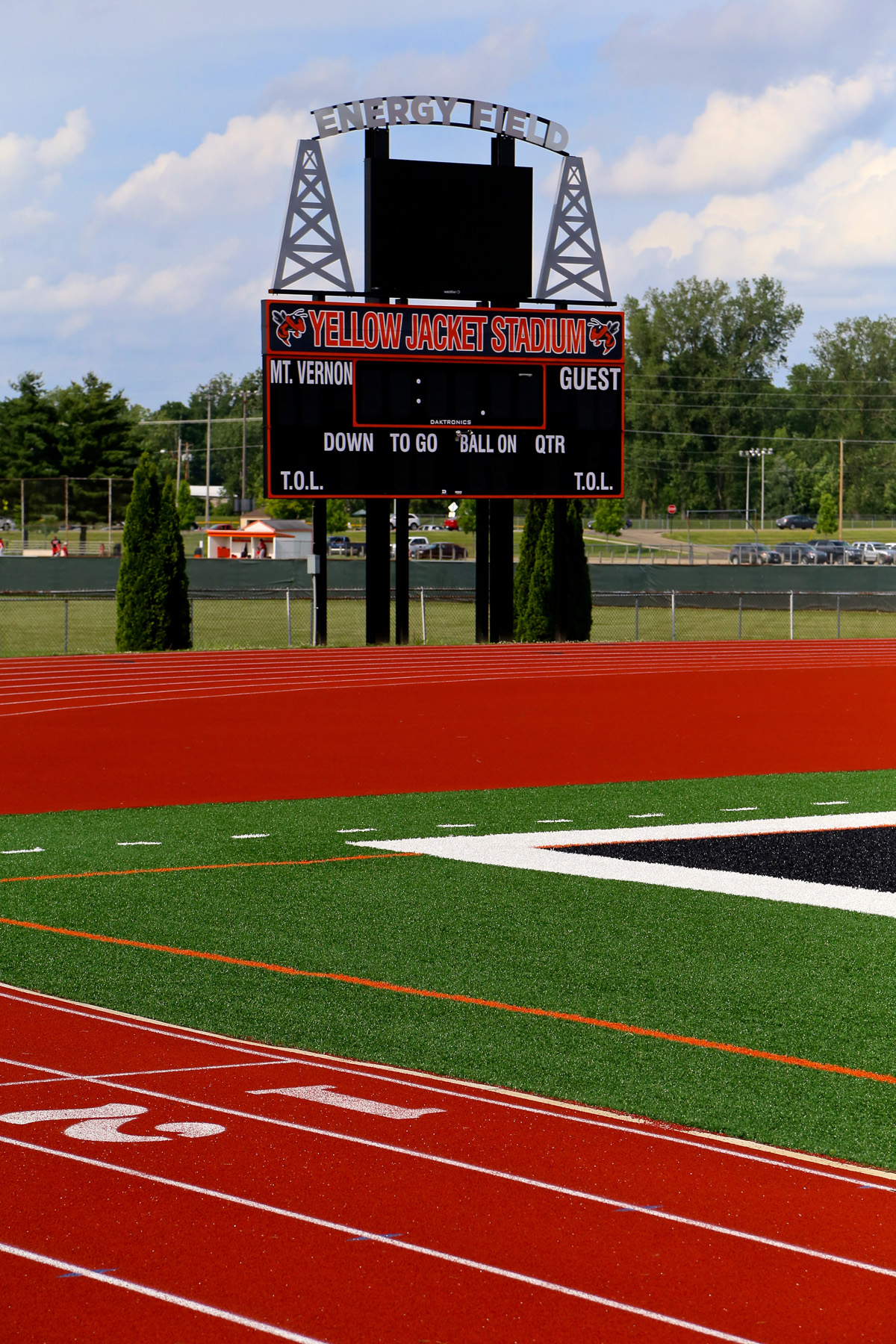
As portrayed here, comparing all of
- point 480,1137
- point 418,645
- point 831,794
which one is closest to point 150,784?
point 831,794

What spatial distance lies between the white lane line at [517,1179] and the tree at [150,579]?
23.4m

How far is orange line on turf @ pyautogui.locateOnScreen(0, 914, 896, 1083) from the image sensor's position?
5555mm

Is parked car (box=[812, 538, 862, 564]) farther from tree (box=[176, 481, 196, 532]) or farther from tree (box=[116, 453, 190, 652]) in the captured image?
tree (box=[116, 453, 190, 652])

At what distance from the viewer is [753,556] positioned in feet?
226

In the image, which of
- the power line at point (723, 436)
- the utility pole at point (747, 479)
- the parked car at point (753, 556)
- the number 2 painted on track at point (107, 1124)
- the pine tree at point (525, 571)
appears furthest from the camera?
the power line at point (723, 436)

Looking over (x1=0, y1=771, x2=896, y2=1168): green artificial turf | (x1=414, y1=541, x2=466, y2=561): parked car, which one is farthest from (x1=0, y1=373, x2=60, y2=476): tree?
(x1=0, y1=771, x2=896, y2=1168): green artificial turf

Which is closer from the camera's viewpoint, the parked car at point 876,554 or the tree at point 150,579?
the tree at point 150,579

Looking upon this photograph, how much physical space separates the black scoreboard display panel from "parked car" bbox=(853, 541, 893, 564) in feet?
151

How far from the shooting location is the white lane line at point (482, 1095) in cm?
454

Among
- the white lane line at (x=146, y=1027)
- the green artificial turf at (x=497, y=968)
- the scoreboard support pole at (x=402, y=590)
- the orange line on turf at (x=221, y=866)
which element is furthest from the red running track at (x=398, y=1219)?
the scoreboard support pole at (x=402, y=590)

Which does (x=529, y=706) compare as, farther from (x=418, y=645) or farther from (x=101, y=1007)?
(x=101, y=1007)

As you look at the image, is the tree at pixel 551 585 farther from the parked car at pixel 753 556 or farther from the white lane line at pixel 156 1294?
the parked car at pixel 753 556

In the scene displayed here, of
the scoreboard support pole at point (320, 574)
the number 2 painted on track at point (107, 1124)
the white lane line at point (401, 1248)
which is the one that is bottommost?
the number 2 painted on track at point (107, 1124)

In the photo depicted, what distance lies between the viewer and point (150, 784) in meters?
13.4
